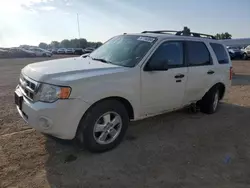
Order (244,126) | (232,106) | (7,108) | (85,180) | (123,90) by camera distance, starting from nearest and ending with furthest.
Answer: (85,180)
(123,90)
(244,126)
(7,108)
(232,106)

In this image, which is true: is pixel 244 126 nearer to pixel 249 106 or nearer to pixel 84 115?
pixel 249 106

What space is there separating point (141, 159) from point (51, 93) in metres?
1.60

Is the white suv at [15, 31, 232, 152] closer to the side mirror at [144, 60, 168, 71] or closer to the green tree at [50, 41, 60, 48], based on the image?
the side mirror at [144, 60, 168, 71]

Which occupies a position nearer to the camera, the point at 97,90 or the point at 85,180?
the point at 85,180

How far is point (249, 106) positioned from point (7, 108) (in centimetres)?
624

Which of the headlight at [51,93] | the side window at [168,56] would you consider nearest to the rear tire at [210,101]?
the side window at [168,56]

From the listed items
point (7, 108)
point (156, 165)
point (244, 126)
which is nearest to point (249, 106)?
point (244, 126)

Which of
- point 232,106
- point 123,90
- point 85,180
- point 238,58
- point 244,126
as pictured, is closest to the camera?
point 85,180

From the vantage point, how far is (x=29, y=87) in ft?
11.7

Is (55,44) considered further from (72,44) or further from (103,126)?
(103,126)

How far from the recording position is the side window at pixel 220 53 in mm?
5758

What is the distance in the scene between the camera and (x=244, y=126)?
5.23 metres

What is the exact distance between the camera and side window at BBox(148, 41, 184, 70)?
161 inches

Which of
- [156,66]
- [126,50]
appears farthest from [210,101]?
[126,50]
